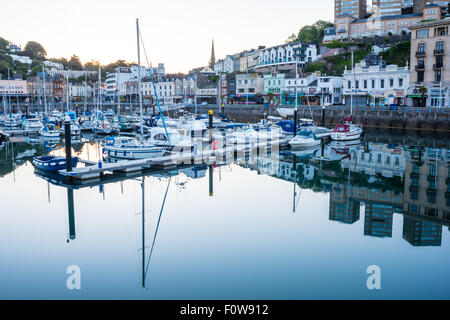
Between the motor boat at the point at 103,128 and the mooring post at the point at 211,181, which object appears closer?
the mooring post at the point at 211,181

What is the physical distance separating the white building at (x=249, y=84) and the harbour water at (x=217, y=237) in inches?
2396

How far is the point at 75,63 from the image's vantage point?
16800 cm

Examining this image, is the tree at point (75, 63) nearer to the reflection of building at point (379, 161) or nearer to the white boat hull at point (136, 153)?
the white boat hull at point (136, 153)

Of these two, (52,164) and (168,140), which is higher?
(168,140)

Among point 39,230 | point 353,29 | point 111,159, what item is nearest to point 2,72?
point 353,29

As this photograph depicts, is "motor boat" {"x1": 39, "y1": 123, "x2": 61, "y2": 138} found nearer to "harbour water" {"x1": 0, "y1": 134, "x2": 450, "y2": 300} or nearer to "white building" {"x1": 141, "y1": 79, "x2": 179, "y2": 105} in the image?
"harbour water" {"x1": 0, "y1": 134, "x2": 450, "y2": 300}

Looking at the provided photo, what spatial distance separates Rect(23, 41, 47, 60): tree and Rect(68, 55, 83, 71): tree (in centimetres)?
1068

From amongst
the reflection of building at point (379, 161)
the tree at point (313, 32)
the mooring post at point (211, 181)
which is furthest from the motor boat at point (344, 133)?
the tree at point (313, 32)

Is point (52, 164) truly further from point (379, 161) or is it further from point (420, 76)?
point (420, 76)

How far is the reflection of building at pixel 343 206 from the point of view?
1673 centimetres

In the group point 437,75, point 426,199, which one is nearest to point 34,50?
point 437,75

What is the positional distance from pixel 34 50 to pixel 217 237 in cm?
16755
